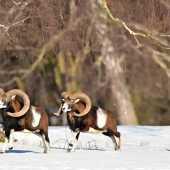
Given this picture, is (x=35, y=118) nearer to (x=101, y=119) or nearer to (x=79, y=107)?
(x=79, y=107)

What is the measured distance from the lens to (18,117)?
32.5ft

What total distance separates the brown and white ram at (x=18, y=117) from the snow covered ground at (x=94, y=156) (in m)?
0.47

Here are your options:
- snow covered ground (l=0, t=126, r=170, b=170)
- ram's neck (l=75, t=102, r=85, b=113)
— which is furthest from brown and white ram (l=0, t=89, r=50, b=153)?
ram's neck (l=75, t=102, r=85, b=113)

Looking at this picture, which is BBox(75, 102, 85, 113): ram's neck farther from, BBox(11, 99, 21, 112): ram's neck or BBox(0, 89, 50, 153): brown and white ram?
BBox(11, 99, 21, 112): ram's neck

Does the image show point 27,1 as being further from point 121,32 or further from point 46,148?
point 121,32

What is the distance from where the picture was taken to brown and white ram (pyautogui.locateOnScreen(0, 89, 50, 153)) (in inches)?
388

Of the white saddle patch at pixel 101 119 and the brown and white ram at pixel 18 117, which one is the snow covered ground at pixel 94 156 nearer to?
the brown and white ram at pixel 18 117

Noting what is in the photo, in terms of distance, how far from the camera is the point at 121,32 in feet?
65.7

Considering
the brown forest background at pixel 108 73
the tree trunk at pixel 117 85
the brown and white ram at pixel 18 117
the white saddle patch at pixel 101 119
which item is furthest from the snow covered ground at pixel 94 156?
the tree trunk at pixel 117 85

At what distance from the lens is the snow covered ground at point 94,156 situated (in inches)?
325

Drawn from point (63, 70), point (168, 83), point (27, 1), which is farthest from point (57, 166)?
point (168, 83)

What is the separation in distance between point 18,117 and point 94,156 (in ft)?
5.42

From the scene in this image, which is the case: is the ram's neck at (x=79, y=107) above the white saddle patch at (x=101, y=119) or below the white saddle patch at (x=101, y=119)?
above

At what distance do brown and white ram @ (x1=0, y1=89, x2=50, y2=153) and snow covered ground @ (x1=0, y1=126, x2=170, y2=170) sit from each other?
1.53 ft
